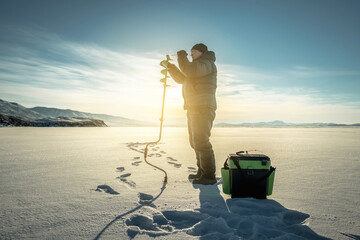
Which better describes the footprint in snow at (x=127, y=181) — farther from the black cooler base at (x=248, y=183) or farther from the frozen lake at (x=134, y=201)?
the black cooler base at (x=248, y=183)

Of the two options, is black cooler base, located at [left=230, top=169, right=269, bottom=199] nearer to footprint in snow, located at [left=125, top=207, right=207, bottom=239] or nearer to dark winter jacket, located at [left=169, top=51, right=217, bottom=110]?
footprint in snow, located at [left=125, top=207, right=207, bottom=239]

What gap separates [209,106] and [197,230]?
1.92m

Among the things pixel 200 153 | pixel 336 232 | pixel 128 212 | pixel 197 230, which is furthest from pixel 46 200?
pixel 336 232

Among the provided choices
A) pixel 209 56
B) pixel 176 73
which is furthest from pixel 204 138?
pixel 209 56

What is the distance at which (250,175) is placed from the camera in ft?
7.37

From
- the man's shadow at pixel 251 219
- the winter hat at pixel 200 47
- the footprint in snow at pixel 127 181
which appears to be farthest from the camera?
the winter hat at pixel 200 47

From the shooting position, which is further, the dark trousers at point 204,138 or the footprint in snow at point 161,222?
the dark trousers at point 204,138

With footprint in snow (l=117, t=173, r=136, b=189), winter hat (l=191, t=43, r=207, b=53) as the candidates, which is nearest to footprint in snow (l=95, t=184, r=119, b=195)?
footprint in snow (l=117, t=173, r=136, b=189)

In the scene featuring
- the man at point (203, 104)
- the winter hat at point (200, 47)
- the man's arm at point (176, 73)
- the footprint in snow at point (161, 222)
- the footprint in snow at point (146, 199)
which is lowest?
the footprint in snow at point (146, 199)

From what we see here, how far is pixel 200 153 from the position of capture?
3.14 metres

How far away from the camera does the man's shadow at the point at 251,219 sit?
153 cm

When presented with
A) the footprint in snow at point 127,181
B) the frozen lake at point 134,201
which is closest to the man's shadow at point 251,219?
the frozen lake at point 134,201

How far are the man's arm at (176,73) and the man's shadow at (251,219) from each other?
201cm

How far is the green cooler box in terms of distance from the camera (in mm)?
2225
